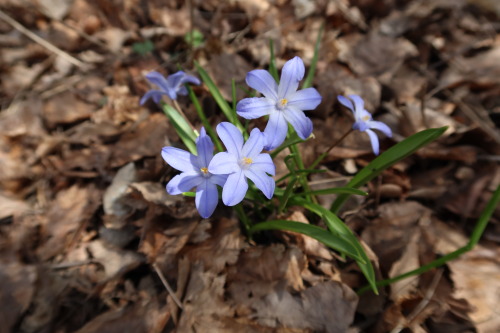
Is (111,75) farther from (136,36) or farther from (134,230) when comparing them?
(134,230)

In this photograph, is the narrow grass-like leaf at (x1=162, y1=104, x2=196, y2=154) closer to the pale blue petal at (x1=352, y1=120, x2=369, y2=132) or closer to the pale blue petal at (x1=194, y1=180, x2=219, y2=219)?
the pale blue petal at (x1=194, y1=180, x2=219, y2=219)

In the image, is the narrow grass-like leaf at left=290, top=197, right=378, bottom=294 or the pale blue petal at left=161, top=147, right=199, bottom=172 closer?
the pale blue petal at left=161, top=147, right=199, bottom=172

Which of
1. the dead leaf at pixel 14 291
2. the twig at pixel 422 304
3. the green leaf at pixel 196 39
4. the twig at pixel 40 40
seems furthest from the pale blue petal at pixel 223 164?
the twig at pixel 40 40

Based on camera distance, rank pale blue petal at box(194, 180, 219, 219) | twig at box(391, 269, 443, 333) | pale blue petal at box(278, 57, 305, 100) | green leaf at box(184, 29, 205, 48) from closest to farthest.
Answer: pale blue petal at box(194, 180, 219, 219), pale blue petal at box(278, 57, 305, 100), twig at box(391, 269, 443, 333), green leaf at box(184, 29, 205, 48)

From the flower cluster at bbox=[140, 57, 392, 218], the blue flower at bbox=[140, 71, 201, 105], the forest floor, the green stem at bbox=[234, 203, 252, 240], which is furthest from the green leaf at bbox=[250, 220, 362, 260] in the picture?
Result: the blue flower at bbox=[140, 71, 201, 105]

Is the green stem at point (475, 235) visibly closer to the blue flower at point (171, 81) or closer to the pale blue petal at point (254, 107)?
the pale blue petal at point (254, 107)

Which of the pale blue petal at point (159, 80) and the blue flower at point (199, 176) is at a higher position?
the pale blue petal at point (159, 80)

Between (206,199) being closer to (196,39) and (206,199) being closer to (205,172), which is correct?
(205,172)
